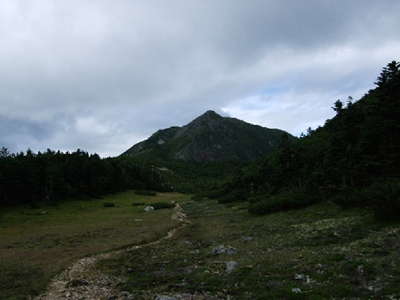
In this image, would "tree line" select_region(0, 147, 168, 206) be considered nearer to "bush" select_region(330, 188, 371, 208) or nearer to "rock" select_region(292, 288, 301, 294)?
"bush" select_region(330, 188, 371, 208)

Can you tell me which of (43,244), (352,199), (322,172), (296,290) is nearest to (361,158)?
(322,172)

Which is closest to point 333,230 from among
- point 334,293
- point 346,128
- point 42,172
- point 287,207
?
point 334,293

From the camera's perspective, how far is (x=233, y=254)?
2439 cm

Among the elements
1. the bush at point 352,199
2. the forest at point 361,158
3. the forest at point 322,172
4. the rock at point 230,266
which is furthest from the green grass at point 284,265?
the forest at point 361,158

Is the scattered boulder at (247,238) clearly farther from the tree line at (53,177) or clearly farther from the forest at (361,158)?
the tree line at (53,177)

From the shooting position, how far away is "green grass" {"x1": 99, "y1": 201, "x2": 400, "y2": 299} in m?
14.8

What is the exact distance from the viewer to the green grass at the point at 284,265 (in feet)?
48.6

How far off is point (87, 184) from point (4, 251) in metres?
76.7

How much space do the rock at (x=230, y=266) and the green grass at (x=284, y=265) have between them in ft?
1.01

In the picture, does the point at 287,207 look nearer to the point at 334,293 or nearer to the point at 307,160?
the point at 307,160

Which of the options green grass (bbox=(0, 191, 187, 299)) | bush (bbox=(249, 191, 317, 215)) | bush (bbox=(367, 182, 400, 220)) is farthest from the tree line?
bush (bbox=(367, 182, 400, 220))

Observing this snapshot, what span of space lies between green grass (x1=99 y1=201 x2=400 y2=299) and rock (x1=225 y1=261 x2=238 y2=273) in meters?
0.31

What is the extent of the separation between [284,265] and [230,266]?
3169 millimetres

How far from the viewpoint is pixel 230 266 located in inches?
803
